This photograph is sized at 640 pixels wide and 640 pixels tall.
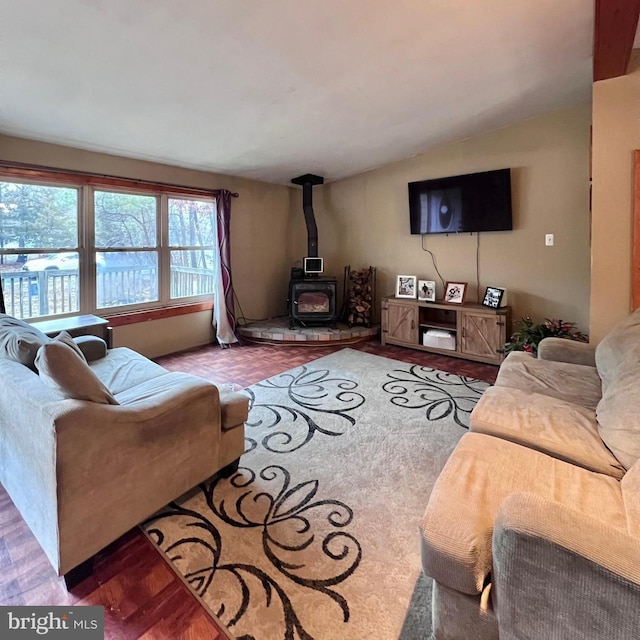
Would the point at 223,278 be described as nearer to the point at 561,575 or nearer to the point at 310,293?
the point at 310,293

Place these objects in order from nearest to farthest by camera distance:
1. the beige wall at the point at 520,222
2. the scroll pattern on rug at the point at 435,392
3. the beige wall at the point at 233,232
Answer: the scroll pattern on rug at the point at 435,392 < the beige wall at the point at 233,232 < the beige wall at the point at 520,222

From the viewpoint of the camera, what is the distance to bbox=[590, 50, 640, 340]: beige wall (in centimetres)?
261

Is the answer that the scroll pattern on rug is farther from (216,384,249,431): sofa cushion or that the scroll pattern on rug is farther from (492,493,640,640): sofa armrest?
(492,493,640,640): sofa armrest

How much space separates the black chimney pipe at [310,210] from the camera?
523cm

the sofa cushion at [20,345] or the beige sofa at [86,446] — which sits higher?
the sofa cushion at [20,345]

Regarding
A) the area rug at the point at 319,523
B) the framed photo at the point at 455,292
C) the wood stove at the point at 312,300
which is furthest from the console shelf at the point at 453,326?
the area rug at the point at 319,523

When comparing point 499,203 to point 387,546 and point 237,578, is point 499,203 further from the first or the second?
point 237,578

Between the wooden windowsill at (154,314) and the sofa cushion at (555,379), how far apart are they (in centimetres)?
357

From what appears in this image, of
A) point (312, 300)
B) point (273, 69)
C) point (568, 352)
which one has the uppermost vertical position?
point (273, 69)

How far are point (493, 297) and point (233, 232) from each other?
3.36 m

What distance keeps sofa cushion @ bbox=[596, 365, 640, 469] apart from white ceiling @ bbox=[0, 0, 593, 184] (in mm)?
2133

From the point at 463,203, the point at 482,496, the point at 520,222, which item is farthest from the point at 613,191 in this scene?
the point at 482,496

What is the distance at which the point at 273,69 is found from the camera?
2.47 m

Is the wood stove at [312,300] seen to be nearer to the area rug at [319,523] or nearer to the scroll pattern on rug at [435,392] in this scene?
the scroll pattern on rug at [435,392]
